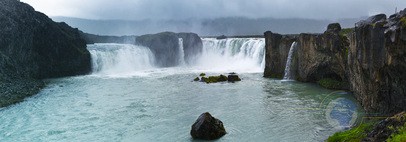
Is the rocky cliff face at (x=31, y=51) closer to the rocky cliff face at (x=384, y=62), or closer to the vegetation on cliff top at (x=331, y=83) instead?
the rocky cliff face at (x=384, y=62)

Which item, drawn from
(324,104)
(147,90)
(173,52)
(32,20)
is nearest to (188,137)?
(324,104)

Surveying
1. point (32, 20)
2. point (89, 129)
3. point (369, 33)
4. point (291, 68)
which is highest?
point (32, 20)

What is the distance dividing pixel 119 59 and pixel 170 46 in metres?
13.2

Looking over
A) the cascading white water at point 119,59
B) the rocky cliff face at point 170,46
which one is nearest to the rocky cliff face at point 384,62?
the cascading white water at point 119,59

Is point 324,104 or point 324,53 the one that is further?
point 324,53

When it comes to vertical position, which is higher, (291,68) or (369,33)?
(369,33)

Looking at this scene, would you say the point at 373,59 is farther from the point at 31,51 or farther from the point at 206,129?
the point at 31,51

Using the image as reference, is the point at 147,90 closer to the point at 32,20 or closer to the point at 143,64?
the point at 32,20

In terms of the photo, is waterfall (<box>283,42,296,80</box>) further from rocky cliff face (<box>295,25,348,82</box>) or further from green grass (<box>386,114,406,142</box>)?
green grass (<box>386,114,406,142</box>)

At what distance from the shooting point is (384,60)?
31.2 feet

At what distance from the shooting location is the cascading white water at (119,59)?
37.1 metres

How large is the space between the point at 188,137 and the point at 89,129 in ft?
14.7

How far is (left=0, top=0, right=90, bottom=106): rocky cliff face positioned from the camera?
72.5 feet

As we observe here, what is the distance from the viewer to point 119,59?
132 feet
